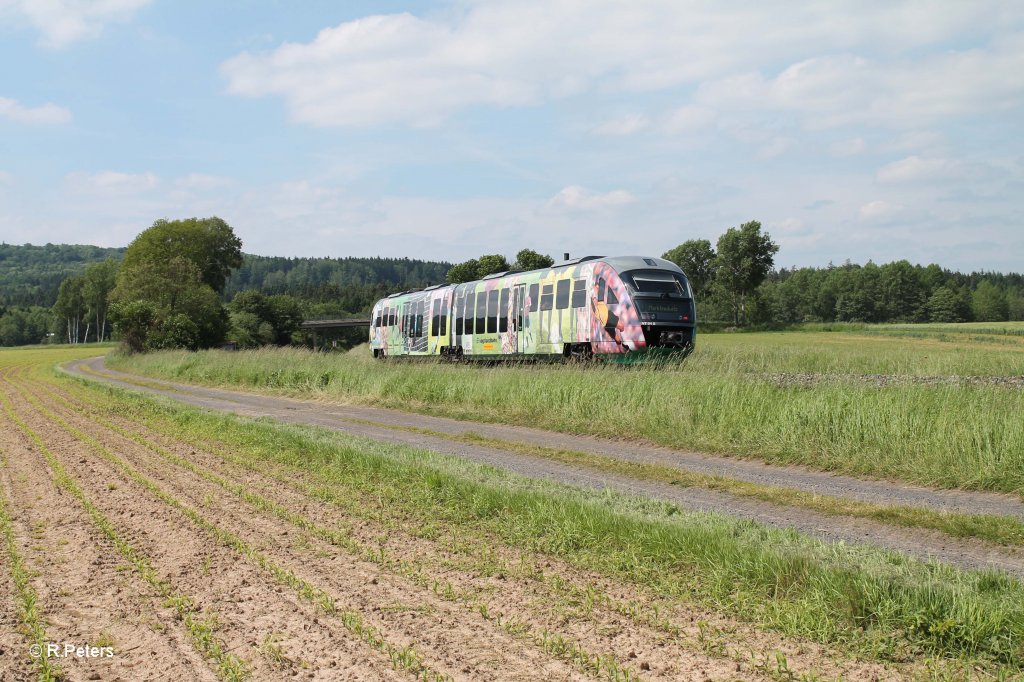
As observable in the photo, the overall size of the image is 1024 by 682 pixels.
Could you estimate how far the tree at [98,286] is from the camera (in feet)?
418

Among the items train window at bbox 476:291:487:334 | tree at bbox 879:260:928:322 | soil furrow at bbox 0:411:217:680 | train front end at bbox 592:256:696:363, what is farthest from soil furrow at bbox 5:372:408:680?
tree at bbox 879:260:928:322

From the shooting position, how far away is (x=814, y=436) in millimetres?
11461

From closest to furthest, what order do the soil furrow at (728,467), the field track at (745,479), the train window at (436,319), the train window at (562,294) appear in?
the field track at (745,479), the soil furrow at (728,467), the train window at (562,294), the train window at (436,319)

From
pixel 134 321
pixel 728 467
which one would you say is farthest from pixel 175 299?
pixel 728 467

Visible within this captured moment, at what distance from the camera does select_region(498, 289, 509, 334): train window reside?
93.2 feet

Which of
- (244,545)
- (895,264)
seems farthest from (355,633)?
(895,264)

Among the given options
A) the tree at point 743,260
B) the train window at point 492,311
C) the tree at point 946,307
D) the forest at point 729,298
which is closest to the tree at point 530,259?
the forest at point 729,298

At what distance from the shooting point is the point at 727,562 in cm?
573

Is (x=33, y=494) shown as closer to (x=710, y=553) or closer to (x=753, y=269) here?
(x=710, y=553)

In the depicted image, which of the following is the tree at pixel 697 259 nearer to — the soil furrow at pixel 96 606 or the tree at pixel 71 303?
the soil furrow at pixel 96 606

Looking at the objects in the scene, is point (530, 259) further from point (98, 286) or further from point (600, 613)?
point (600, 613)

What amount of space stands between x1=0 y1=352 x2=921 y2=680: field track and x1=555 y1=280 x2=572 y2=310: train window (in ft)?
56.5

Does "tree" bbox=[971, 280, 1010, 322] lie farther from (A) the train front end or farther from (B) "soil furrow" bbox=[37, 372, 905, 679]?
(B) "soil furrow" bbox=[37, 372, 905, 679]

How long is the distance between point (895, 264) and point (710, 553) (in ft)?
407
